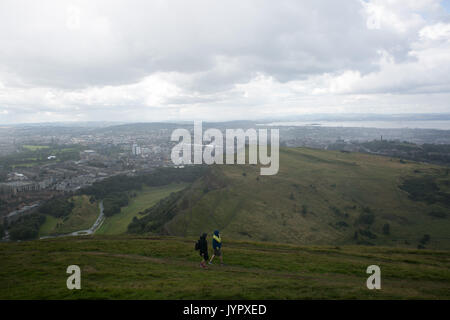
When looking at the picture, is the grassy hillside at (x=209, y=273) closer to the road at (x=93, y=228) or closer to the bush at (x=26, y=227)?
the road at (x=93, y=228)

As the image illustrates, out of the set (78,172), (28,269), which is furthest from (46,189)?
(28,269)

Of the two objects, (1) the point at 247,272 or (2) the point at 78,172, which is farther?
(2) the point at 78,172

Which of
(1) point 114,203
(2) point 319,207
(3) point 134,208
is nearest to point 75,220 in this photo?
(1) point 114,203

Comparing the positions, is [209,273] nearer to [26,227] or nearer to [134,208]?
[26,227]

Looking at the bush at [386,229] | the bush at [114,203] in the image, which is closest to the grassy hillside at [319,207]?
the bush at [386,229]
